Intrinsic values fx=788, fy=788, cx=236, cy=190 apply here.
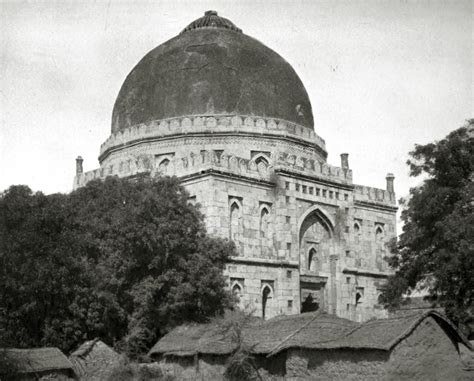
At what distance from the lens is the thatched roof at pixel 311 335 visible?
16.4 m

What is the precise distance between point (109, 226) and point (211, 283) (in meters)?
3.56

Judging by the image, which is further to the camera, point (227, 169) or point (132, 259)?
point (227, 169)

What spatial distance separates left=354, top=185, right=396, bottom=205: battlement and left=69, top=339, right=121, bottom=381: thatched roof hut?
14.8 metres

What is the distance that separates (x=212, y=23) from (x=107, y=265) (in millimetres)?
15619

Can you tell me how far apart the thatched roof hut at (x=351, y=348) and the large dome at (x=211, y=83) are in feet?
47.8

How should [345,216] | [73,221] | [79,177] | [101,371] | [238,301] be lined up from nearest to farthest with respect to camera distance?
[101,371]
[73,221]
[238,301]
[345,216]
[79,177]

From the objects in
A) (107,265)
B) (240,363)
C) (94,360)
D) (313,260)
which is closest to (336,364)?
(240,363)

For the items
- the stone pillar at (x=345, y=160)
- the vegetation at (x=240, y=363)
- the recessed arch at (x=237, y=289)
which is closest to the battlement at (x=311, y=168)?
the stone pillar at (x=345, y=160)

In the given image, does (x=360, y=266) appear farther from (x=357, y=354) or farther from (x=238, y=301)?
(x=357, y=354)

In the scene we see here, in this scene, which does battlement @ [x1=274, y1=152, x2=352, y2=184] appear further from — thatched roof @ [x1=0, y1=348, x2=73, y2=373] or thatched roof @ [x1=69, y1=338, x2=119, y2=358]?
thatched roof @ [x1=0, y1=348, x2=73, y2=373]

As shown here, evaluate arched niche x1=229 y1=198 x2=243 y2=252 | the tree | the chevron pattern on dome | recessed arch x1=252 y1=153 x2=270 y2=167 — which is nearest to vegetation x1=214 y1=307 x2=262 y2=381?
the tree

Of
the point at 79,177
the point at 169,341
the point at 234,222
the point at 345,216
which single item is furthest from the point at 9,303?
the point at 345,216

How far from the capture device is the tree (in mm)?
20250

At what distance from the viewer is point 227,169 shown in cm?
2745
